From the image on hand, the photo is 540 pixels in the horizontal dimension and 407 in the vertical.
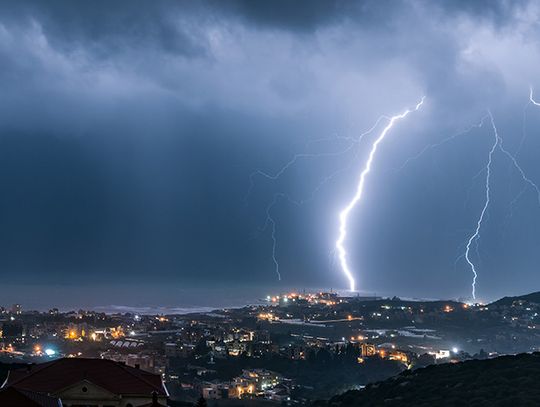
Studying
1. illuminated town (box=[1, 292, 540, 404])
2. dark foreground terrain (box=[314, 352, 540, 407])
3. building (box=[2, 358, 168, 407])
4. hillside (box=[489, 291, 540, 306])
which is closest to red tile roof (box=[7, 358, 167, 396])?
building (box=[2, 358, 168, 407])

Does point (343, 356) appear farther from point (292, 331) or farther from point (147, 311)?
point (147, 311)

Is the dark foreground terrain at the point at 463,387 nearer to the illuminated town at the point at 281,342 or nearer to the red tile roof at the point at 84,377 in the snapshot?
the red tile roof at the point at 84,377

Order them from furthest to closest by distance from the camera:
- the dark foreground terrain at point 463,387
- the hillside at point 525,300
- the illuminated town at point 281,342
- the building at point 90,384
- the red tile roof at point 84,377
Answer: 1. the hillside at point 525,300
2. the illuminated town at point 281,342
3. the dark foreground terrain at point 463,387
4. the red tile roof at point 84,377
5. the building at point 90,384

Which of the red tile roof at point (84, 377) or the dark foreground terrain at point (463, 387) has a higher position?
the red tile roof at point (84, 377)

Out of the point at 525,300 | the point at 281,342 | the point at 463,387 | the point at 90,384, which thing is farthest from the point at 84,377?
the point at 525,300

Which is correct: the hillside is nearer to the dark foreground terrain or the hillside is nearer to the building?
the dark foreground terrain

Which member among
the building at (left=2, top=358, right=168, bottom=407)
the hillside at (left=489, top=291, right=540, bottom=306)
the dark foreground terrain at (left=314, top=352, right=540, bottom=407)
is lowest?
the dark foreground terrain at (left=314, top=352, right=540, bottom=407)

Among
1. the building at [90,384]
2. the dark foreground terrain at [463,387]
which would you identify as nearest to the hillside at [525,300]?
the dark foreground terrain at [463,387]

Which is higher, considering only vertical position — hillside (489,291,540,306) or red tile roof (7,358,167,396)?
hillside (489,291,540,306)

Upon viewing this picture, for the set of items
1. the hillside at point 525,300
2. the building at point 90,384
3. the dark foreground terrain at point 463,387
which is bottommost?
the dark foreground terrain at point 463,387
